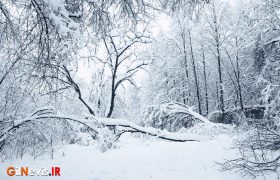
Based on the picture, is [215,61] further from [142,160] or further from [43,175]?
[43,175]

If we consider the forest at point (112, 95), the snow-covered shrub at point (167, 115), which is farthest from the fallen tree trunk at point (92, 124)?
the snow-covered shrub at point (167, 115)

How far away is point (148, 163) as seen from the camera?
19.9ft

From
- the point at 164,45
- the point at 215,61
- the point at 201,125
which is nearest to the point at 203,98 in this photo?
the point at 215,61

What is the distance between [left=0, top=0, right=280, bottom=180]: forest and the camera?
11.5 feet

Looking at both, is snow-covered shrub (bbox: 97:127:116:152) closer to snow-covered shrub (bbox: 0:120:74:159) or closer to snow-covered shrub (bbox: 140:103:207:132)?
snow-covered shrub (bbox: 0:120:74:159)

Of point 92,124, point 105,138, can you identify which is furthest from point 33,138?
point 105,138

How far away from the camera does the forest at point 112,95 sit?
349cm

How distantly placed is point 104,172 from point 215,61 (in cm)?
1766

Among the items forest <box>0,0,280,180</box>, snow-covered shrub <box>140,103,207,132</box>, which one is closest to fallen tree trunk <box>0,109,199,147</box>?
forest <box>0,0,280,180</box>

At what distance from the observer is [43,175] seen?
19.1 ft

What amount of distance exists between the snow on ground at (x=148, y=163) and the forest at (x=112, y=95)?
3 cm

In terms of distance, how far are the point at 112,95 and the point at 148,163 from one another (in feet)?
24.0

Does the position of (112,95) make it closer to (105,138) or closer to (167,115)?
(167,115)

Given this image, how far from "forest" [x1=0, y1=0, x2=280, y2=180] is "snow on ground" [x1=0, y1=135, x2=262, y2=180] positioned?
27mm
